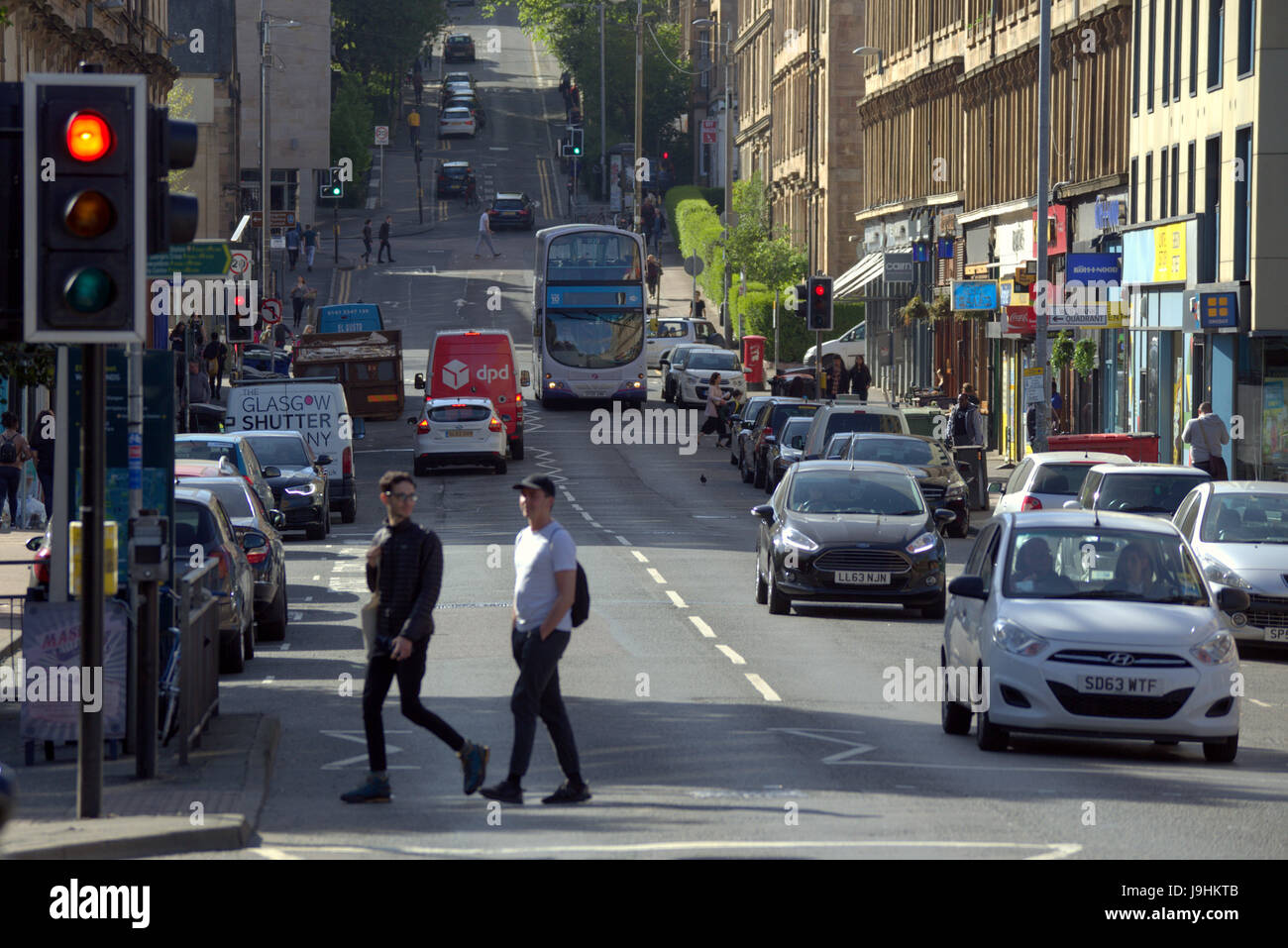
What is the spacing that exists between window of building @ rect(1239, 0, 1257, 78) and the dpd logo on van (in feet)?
68.1

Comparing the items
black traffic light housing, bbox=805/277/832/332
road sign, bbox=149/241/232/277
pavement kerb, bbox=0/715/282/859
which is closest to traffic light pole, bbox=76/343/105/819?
pavement kerb, bbox=0/715/282/859

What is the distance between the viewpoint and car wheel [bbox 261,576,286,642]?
→ 20.2m

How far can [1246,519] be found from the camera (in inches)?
841

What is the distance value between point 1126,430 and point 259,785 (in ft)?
108

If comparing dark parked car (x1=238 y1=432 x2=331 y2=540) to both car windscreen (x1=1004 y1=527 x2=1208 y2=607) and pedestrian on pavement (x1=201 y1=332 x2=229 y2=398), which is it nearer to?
car windscreen (x1=1004 y1=527 x2=1208 y2=607)

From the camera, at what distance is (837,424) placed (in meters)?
36.2

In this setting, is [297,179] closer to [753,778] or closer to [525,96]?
[525,96]

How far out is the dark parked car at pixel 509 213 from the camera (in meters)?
105

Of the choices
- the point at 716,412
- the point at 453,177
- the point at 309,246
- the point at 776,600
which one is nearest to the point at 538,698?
the point at 776,600

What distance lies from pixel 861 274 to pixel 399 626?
59.9 meters

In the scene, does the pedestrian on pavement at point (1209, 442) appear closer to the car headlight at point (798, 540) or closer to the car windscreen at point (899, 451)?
the car windscreen at point (899, 451)

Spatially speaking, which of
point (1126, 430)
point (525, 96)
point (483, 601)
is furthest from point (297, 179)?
point (483, 601)

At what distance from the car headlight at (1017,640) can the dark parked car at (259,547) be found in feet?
25.5

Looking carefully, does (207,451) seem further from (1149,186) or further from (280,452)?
(1149,186)
